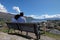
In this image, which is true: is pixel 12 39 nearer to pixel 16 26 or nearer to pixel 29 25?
pixel 29 25

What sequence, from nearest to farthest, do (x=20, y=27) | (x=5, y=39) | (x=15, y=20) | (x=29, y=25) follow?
1. (x=5, y=39)
2. (x=29, y=25)
3. (x=20, y=27)
4. (x=15, y=20)

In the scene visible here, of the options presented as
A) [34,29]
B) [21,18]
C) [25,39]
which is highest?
[21,18]

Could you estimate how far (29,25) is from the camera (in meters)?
6.64

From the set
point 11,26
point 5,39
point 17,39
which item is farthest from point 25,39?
point 11,26

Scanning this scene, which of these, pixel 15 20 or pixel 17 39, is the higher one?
pixel 15 20

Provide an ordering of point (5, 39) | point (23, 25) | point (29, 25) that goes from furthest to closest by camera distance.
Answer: point (23, 25) → point (29, 25) → point (5, 39)

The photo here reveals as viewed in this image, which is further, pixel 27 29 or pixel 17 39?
pixel 27 29

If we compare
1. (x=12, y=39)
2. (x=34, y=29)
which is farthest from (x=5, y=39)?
(x=34, y=29)

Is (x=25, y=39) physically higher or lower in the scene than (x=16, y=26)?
lower

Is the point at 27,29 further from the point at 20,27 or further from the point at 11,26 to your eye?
the point at 11,26

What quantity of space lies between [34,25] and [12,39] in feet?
3.76

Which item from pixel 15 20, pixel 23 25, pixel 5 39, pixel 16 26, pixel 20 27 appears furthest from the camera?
pixel 15 20

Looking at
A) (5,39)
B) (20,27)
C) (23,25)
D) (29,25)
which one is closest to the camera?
(5,39)

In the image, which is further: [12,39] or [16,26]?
[16,26]
